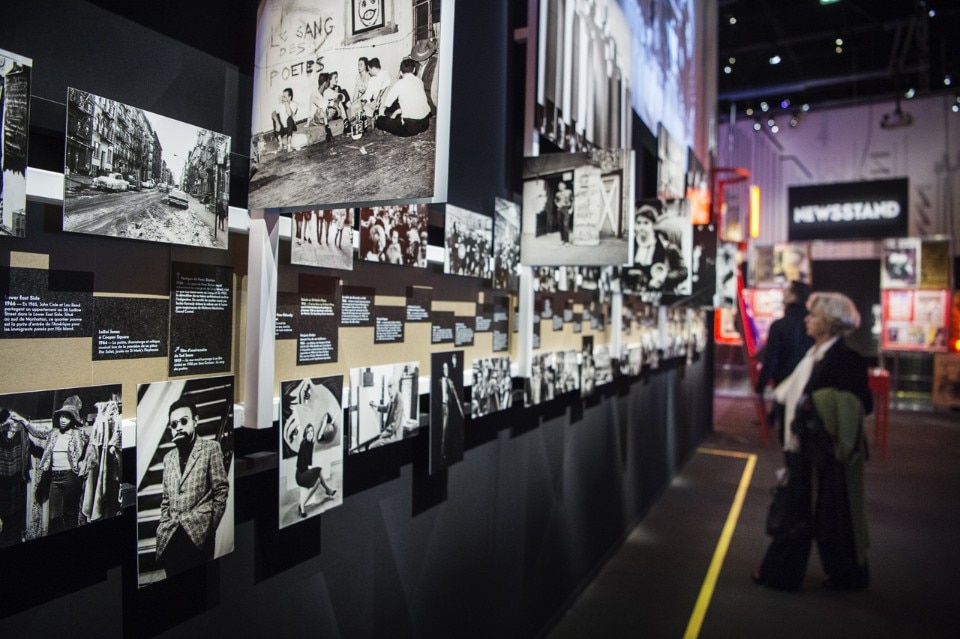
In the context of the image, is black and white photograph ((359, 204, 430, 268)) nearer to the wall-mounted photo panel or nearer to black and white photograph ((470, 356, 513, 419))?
black and white photograph ((470, 356, 513, 419))

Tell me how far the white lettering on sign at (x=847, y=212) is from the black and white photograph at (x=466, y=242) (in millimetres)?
11424

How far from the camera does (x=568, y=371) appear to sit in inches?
108

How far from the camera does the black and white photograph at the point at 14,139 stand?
31.8 inches

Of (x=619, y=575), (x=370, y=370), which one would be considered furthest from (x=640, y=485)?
(x=370, y=370)

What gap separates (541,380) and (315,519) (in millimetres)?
1239

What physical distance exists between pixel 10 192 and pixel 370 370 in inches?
32.4

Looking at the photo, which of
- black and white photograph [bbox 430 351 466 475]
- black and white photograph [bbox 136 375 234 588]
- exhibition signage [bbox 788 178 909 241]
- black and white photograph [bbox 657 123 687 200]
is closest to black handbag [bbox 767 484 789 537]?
black and white photograph [bbox 657 123 687 200]

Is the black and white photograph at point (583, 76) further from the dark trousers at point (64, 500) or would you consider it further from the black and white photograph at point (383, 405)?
the dark trousers at point (64, 500)

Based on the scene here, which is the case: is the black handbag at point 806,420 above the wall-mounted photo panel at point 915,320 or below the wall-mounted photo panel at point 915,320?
below

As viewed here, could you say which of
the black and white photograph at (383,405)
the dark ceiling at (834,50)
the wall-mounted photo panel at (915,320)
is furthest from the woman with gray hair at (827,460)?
the wall-mounted photo panel at (915,320)

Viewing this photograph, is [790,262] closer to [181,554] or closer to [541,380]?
[541,380]

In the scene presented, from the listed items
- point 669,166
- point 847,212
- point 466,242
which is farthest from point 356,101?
point 847,212

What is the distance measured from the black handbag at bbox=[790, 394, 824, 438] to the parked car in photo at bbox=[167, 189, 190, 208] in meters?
3.11

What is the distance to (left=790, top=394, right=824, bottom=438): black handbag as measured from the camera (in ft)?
10.3
